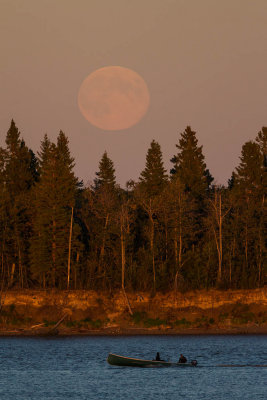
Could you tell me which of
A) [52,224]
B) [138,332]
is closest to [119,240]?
[52,224]

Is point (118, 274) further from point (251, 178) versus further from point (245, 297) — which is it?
point (251, 178)

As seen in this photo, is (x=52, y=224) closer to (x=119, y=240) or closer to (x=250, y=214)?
(x=119, y=240)

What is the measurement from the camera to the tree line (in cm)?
10225

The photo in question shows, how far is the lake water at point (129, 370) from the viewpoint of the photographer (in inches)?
2130

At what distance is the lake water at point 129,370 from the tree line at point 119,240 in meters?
11.9

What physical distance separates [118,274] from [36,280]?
14.5 m

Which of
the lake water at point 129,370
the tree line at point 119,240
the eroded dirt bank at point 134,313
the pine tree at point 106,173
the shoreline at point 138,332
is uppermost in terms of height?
the pine tree at point 106,173

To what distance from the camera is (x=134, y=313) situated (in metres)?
96.9

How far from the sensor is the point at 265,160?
421 feet

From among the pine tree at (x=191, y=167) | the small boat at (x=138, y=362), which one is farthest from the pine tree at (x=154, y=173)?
the small boat at (x=138, y=362)

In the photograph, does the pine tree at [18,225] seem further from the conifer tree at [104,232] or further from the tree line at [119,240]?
the conifer tree at [104,232]

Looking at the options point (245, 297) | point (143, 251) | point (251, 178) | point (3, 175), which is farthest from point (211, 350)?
point (3, 175)

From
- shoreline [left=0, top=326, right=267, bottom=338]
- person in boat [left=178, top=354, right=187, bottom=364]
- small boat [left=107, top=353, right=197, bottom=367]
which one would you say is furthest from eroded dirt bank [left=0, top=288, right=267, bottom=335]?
person in boat [left=178, top=354, right=187, bottom=364]

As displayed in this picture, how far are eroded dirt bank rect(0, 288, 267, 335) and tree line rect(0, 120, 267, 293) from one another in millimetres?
2636
